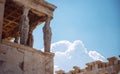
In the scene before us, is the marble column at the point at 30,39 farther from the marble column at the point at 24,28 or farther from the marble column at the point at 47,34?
the marble column at the point at 24,28

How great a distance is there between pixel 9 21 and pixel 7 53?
4.14 metres

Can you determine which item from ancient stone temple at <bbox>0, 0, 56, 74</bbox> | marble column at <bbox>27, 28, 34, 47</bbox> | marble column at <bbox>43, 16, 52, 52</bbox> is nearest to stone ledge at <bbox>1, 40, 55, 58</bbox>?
ancient stone temple at <bbox>0, 0, 56, 74</bbox>

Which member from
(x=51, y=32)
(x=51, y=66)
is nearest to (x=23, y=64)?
(x=51, y=66)

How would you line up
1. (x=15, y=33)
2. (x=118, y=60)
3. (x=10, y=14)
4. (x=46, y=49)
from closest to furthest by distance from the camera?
(x=46, y=49), (x=10, y=14), (x=15, y=33), (x=118, y=60)

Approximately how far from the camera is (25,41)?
14.2 metres

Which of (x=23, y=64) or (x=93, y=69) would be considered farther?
(x=93, y=69)

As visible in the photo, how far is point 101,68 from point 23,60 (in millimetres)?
13098

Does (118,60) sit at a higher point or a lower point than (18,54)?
higher

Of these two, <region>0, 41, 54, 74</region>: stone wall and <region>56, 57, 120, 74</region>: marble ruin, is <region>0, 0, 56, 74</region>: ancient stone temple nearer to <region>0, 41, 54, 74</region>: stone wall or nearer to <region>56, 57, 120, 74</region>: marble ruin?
<region>0, 41, 54, 74</region>: stone wall

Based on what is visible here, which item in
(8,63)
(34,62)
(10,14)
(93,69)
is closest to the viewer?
(8,63)

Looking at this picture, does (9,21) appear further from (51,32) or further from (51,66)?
(51,66)

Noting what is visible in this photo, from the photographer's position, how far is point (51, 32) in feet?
52.2

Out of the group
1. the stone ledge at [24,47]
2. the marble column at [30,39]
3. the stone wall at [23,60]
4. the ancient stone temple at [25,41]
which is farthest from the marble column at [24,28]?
the marble column at [30,39]

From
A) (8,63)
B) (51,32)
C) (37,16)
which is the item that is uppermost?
(37,16)
